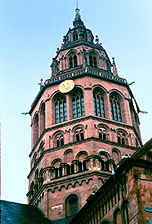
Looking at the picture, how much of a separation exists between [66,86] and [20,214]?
14.1 meters

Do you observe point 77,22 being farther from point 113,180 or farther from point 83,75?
point 113,180

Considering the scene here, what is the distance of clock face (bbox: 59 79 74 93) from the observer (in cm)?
4713

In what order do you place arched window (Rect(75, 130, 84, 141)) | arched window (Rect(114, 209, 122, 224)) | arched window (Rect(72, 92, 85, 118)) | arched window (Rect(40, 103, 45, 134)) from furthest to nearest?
1. arched window (Rect(40, 103, 45, 134))
2. arched window (Rect(72, 92, 85, 118))
3. arched window (Rect(75, 130, 84, 141))
4. arched window (Rect(114, 209, 122, 224))

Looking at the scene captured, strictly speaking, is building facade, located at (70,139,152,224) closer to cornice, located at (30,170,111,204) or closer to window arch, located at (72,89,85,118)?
cornice, located at (30,170,111,204)

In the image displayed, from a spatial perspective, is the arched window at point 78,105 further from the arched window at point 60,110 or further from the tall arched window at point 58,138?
the tall arched window at point 58,138

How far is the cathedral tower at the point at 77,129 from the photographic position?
40312 mm

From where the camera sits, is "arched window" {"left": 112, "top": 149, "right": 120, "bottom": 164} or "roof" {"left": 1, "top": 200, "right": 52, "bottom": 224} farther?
"arched window" {"left": 112, "top": 149, "right": 120, "bottom": 164}

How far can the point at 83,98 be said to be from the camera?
152 ft

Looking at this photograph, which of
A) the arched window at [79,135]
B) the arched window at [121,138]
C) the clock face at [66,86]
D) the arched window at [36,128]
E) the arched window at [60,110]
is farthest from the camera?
the arched window at [36,128]

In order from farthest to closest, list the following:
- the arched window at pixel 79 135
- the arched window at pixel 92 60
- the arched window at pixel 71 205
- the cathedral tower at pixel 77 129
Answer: the arched window at pixel 92 60 → the arched window at pixel 79 135 → the cathedral tower at pixel 77 129 → the arched window at pixel 71 205

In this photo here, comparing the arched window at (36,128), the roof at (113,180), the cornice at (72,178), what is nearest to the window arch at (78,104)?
the arched window at (36,128)

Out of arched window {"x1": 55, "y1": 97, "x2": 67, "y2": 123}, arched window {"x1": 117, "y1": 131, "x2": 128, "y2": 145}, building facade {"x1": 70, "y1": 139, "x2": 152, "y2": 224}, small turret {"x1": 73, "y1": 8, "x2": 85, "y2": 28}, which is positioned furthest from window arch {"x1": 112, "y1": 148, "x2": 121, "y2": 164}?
small turret {"x1": 73, "y1": 8, "x2": 85, "y2": 28}

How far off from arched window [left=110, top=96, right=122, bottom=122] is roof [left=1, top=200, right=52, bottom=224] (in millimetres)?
11464

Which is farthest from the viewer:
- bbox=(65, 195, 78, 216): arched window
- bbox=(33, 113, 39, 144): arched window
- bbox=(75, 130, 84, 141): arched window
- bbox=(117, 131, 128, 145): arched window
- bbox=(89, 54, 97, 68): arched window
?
bbox=(89, 54, 97, 68): arched window
